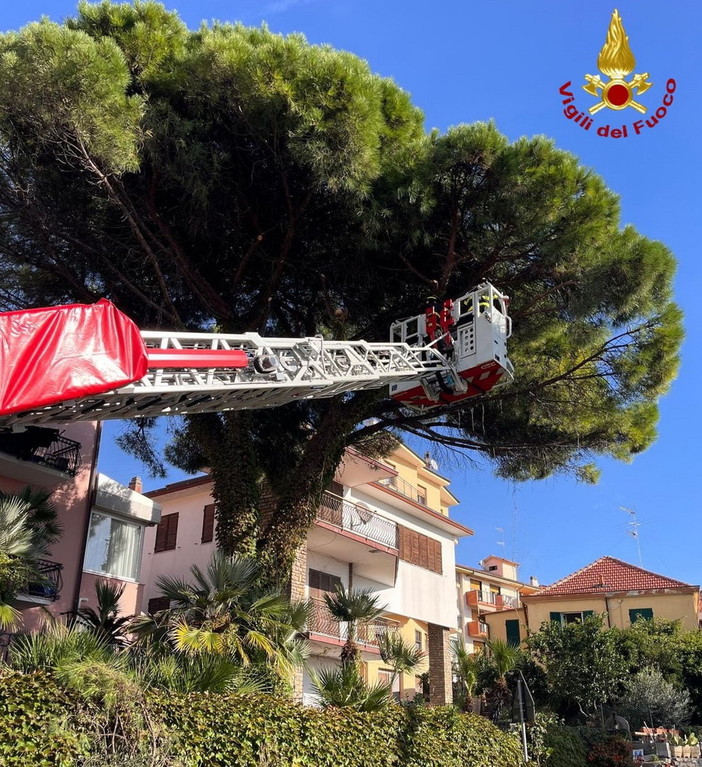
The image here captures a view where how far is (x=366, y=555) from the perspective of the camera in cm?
2550

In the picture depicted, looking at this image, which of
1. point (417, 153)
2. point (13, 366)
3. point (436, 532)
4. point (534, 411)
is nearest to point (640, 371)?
point (534, 411)

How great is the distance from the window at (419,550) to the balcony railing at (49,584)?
12745 mm

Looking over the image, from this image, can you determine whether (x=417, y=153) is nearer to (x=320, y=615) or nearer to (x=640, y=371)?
(x=640, y=371)

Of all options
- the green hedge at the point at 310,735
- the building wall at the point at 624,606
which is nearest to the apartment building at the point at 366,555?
the green hedge at the point at 310,735

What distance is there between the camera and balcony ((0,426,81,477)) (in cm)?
1692

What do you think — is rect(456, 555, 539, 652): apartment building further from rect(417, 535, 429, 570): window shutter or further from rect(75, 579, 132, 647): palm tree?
rect(75, 579, 132, 647): palm tree

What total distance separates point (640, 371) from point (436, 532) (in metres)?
15.8

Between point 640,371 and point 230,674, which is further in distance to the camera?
point 640,371

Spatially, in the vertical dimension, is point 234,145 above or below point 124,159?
above

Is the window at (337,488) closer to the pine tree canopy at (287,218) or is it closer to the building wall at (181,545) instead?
the building wall at (181,545)

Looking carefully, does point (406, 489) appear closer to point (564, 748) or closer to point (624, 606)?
point (564, 748)

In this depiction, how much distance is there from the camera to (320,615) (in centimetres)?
2289

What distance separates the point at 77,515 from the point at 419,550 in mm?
13874

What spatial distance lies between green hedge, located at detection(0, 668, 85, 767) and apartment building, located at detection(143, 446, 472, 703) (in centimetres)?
1050
